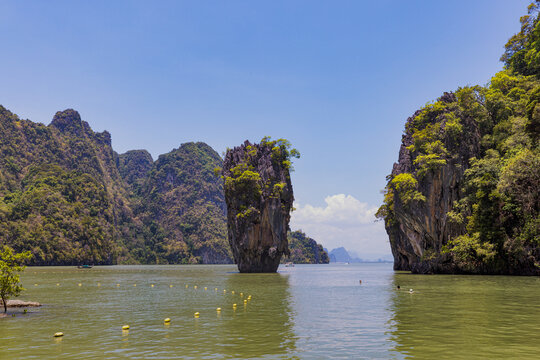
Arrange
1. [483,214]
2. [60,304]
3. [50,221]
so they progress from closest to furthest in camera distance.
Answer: [60,304] → [483,214] → [50,221]

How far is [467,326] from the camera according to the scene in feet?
60.1

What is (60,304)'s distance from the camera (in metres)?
29.3

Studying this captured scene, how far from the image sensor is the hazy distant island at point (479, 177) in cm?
4828

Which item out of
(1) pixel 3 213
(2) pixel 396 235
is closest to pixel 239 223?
(2) pixel 396 235

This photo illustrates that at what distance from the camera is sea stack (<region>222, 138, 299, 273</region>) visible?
82188 millimetres

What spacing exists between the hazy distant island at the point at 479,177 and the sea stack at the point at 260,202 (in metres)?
23.2

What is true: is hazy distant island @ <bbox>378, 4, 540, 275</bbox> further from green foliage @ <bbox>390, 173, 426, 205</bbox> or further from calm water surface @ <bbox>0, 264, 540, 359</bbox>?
calm water surface @ <bbox>0, 264, 540, 359</bbox>

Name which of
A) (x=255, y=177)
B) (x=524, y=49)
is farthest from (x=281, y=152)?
(x=524, y=49)

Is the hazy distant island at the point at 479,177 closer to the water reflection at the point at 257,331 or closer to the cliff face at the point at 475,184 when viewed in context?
the cliff face at the point at 475,184

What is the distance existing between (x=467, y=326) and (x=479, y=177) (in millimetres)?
43821

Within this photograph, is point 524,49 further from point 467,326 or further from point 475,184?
point 467,326

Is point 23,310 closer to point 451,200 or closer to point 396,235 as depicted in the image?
point 451,200

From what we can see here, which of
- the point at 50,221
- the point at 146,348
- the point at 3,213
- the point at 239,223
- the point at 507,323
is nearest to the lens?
the point at 146,348

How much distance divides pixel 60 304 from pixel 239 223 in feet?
182
